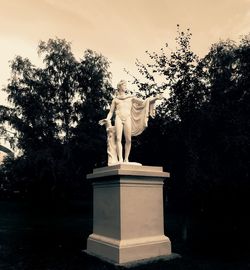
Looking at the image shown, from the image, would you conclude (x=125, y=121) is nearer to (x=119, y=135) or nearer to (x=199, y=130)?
(x=119, y=135)

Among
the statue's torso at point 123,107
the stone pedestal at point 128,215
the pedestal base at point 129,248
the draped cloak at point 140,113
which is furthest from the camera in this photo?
the draped cloak at point 140,113

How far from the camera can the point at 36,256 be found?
28.3ft

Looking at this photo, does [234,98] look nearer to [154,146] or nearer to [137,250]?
[154,146]

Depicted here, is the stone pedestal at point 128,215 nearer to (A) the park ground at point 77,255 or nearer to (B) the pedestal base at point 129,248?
(B) the pedestal base at point 129,248

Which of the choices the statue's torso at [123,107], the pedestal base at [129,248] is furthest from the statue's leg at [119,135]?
the pedestal base at [129,248]

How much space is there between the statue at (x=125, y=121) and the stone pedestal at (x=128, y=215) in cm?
66

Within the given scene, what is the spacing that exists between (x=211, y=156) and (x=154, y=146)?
108 inches

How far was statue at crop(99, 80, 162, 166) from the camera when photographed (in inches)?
351

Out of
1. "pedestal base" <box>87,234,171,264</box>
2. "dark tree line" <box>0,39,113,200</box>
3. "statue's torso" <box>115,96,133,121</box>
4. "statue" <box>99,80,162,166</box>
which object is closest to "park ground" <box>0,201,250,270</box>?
"pedestal base" <box>87,234,171,264</box>

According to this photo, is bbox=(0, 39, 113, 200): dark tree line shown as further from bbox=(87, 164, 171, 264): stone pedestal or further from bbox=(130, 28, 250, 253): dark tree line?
bbox=(87, 164, 171, 264): stone pedestal

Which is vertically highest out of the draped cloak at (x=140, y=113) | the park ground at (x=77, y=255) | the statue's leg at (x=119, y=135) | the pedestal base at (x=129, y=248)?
the draped cloak at (x=140, y=113)

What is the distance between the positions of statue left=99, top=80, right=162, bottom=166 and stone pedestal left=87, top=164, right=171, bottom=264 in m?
0.66

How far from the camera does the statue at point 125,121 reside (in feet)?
29.2

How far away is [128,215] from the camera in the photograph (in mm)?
8102
